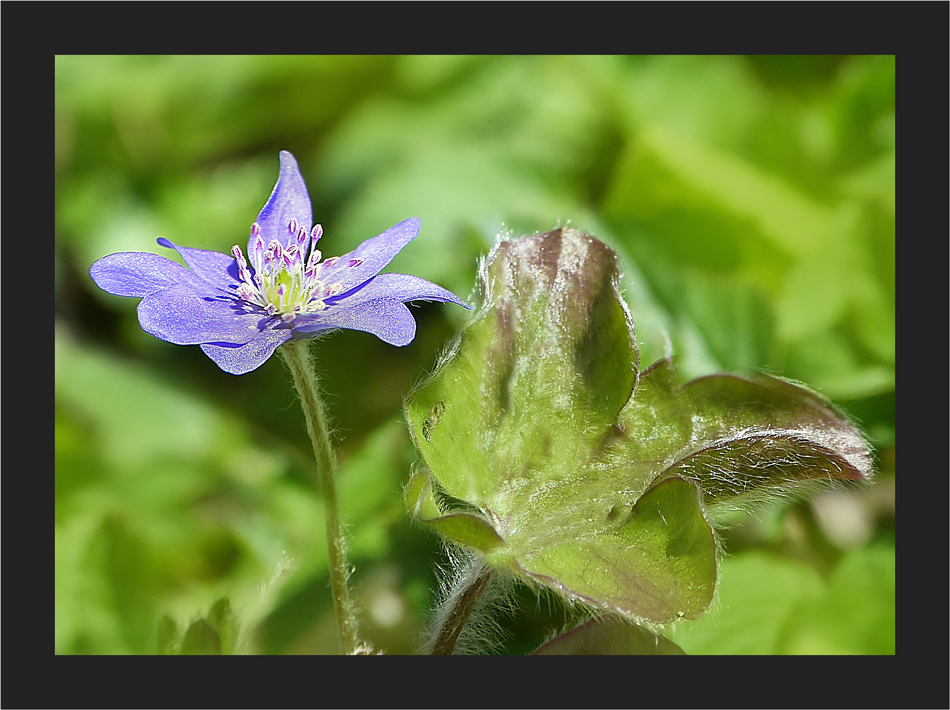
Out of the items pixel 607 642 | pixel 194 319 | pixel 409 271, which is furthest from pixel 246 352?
pixel 409 271

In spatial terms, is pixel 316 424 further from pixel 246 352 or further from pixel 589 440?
pixel 589 440

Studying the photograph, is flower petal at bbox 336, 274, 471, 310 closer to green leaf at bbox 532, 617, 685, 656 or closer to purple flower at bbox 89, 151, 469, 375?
purple flower at bbox 89, 151, 469, 375

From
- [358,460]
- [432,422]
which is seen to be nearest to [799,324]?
[358,460]

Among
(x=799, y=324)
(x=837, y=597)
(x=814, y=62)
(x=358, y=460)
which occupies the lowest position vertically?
(x=837, y=597)

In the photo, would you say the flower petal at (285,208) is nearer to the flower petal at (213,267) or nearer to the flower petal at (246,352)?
the flower petal at (213,267)

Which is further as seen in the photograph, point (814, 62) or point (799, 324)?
point (814, 62)

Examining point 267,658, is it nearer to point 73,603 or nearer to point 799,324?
point 73,603

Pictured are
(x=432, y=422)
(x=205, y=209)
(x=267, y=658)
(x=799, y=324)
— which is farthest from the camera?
(x=205, y=209)

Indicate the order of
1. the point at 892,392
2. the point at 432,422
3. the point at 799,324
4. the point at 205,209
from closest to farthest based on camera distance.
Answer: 1. the point at 432,422
2. the point at 892,392
3. the point at 799,324
4. the point at 205,209
